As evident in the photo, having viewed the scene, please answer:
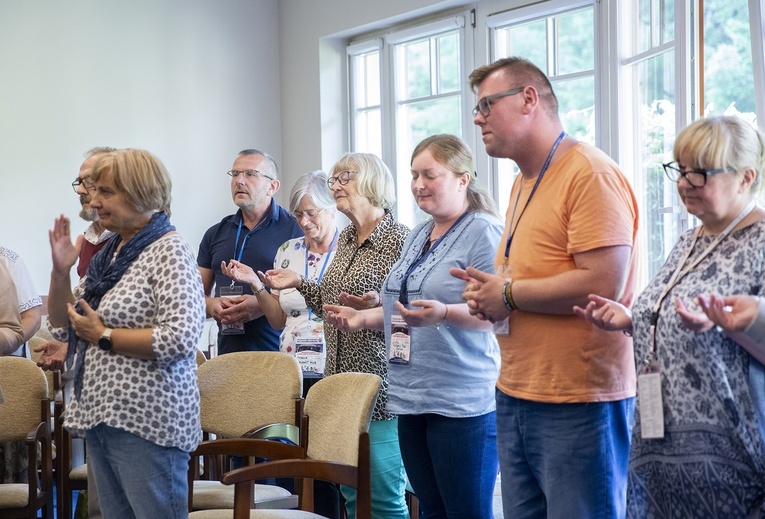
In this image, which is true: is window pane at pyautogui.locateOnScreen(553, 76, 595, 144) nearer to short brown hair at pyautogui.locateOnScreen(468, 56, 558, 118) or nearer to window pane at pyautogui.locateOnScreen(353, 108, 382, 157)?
window pane at pyautogui.locateOnScreen(353, 108, 382, 157)

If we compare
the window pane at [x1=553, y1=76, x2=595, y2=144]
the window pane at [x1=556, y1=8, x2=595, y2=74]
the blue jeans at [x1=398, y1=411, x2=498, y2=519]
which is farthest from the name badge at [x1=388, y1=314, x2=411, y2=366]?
the window pane at [x1=556, y1=8, x2=595, y2=74]

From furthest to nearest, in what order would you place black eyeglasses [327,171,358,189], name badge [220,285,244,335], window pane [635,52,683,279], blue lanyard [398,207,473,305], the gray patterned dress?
1. window pane [635,52,683,279]
2. name badge [220,285,244,335]
3. black eyeglasses [327,171,358,189]
4. blue lanyard [398,207,473,305]
5. the gray patterned dress

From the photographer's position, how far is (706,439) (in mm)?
1787

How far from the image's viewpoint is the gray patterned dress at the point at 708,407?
1748 mm

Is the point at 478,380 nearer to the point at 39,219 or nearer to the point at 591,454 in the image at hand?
the point at 591,454

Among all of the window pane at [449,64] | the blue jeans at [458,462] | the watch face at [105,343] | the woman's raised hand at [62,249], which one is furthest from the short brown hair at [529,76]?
the window pane at [449,64]

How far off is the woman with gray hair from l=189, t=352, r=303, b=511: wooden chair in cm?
37

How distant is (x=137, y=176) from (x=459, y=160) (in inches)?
37.9

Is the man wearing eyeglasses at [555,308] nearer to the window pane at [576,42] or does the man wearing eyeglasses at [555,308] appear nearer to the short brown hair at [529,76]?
the short brown hair at [529,76]

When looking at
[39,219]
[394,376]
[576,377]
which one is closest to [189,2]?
[39,219]

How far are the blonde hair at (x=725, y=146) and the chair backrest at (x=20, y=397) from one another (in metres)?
2.70

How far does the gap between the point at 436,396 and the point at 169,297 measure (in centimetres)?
82

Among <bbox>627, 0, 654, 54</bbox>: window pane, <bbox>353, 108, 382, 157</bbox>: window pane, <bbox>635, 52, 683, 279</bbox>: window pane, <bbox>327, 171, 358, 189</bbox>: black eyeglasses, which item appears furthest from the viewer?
<bbox>353, 108, 382, 157</bbox>: window pane

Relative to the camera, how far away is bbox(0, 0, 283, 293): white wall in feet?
19.7
